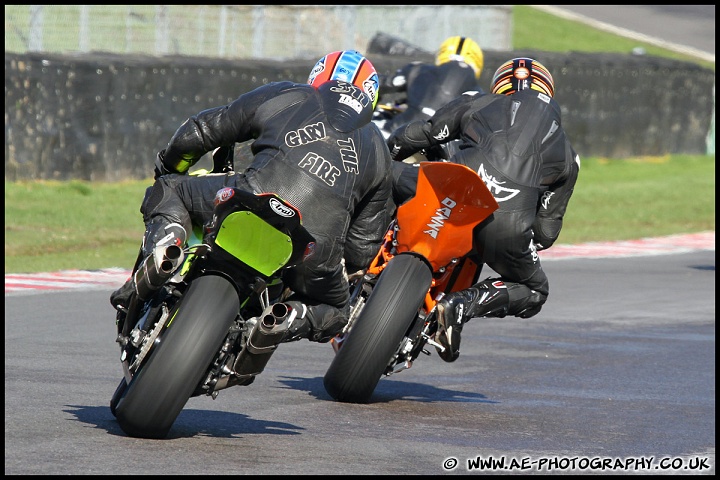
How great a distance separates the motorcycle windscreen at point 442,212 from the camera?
5887 mm

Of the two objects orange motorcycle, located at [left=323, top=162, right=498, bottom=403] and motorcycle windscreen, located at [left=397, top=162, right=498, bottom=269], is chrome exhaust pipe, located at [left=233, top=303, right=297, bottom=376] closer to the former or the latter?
orange motorcycle, located at [left=323, top=162, right=498, bottom=403]

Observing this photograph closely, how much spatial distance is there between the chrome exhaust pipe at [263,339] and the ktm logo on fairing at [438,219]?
119cm

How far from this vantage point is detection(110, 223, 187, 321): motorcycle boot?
4.93 m

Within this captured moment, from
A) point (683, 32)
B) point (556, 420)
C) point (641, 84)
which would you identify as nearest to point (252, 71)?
point (641, 84)

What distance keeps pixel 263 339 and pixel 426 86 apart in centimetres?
489

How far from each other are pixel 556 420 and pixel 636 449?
67 cm

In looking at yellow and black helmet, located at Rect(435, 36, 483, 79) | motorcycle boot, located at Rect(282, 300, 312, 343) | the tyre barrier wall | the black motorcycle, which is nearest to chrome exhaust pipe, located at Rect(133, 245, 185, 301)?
the black motorcycle

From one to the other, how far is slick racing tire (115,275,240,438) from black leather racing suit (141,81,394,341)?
45 cm

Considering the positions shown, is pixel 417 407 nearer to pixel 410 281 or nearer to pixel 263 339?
pixel 410 281

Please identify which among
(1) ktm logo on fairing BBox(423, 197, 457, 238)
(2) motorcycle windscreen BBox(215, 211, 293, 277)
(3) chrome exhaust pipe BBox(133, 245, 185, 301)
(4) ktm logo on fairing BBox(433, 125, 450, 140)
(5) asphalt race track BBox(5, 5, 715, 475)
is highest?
(2) motorcycle windscreen BBox(215, 211, 293, 277)

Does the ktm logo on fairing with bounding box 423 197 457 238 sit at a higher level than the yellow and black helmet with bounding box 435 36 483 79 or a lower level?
higher

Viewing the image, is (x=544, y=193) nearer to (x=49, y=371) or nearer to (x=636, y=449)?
(x=636, y=449)

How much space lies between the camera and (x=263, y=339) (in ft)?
15.8

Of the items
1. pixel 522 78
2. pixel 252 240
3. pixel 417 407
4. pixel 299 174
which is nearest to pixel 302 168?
pixel 299 174
